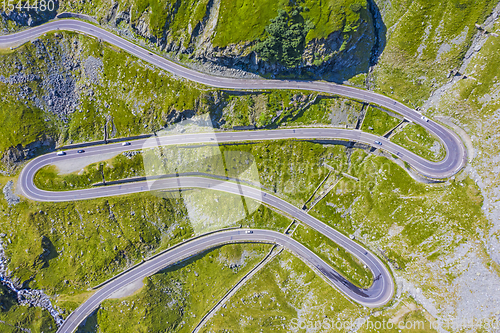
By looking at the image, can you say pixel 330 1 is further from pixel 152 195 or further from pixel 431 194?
pixel 152 195

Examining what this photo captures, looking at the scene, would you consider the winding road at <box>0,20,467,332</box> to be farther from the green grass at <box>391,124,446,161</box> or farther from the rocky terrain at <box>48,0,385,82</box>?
the rocky terrain at <box>48,0,385,82</box>

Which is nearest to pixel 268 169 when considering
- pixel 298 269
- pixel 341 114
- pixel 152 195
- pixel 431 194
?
pixel 341 114

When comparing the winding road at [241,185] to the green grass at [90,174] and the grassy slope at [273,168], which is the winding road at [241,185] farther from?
the grassy slope at [273,168]

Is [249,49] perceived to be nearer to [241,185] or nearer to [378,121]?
[241,185]

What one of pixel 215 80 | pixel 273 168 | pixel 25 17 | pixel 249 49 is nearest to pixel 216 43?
pixel 249 49

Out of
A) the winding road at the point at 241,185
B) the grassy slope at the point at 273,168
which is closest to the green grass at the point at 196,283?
the winding road at the point at 241,185

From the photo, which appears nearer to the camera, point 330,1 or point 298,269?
point 330,1
